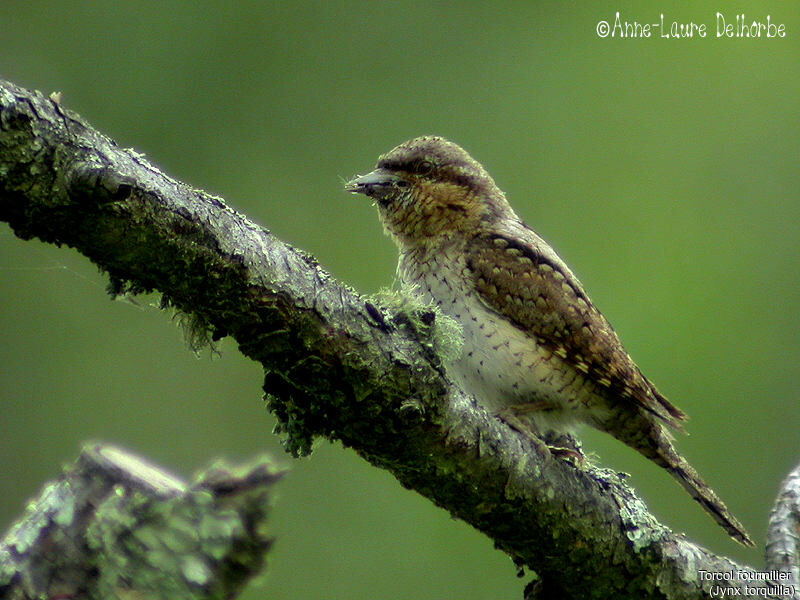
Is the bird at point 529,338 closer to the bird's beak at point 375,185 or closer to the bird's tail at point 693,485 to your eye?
the bird's tail at point 693,485

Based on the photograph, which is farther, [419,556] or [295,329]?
[419,556]

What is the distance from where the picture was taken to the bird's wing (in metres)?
3.17

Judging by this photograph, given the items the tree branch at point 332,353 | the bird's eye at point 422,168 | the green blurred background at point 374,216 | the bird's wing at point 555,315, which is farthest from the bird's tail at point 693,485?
the green blurred background at point 374,216

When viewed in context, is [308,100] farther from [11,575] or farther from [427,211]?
[11,575]

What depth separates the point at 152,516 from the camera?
1.60 m

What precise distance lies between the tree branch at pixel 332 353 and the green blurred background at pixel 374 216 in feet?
12.2

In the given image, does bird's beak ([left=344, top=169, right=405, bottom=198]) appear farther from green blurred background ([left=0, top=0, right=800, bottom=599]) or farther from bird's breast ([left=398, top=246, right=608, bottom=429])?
green blurred background ([left=0, top=0, right=800, bottom=599])

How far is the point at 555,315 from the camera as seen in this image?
3221mm

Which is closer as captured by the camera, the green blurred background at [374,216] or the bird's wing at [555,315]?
the bird's wing at [555,315]

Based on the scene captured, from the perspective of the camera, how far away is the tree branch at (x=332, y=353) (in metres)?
1.58

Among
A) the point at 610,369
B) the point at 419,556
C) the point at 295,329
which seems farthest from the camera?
the point at 419,556

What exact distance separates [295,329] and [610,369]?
1.61 m

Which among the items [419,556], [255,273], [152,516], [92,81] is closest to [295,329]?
[255,273]

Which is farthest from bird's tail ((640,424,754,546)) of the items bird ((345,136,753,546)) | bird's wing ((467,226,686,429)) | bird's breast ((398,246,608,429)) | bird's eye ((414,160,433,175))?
bird's eye ((414,160,433,175))
